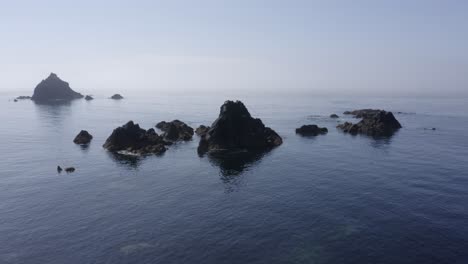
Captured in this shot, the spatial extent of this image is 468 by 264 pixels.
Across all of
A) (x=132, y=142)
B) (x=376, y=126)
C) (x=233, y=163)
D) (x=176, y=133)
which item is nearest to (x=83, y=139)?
(x=132, y=142)

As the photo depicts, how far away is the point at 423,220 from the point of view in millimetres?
54031

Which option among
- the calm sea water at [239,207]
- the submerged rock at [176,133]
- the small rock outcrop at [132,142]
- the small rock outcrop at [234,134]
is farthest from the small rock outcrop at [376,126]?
the small rock outcrop at [132,142]

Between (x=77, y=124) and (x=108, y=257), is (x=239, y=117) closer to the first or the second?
(x=108, y=257)

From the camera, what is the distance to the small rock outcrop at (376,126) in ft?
452

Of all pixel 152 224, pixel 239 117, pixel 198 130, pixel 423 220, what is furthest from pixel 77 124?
pixel 423 220

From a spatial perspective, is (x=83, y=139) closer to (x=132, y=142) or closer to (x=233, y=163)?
(x=132, y=142)

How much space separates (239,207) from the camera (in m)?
61.5

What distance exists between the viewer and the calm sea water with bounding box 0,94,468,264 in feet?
150

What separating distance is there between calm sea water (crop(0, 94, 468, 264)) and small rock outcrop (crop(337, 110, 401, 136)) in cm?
3236

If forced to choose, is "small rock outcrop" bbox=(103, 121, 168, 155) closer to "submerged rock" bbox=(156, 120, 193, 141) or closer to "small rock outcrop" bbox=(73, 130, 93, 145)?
"submerged rock" bbox=(156, 120, 193, 141)

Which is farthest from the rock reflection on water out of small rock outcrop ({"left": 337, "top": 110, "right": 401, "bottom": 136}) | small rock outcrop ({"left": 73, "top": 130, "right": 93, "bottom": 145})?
small rock outcrop ({"left": 337, "top": 110, "right": 401, "bottom": 136})

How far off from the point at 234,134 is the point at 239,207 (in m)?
52.0

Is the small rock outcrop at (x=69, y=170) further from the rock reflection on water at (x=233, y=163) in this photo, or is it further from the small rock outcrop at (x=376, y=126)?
the small rock outcrop at (x=376, y=126)

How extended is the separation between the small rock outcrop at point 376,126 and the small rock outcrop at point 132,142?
254 feet
